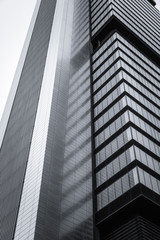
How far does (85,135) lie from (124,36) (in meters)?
33.5

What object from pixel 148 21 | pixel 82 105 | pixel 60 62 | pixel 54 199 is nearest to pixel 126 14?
pixel 148 21

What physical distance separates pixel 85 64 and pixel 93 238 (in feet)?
140

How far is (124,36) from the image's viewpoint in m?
80.1

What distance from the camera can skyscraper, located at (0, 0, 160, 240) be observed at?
42.3m

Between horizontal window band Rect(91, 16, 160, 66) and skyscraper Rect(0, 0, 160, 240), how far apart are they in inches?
10.3

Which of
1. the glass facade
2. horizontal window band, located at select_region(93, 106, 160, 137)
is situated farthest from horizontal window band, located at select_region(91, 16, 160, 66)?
horizontal window band, located at select_region(93, 106, 160, 137)

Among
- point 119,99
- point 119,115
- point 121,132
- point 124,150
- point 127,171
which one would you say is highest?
point 119,99

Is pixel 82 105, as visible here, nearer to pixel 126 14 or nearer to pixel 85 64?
pixel 85 64

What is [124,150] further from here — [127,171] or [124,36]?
[124,36]

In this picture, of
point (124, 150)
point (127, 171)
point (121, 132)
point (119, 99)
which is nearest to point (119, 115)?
point (119, 99)

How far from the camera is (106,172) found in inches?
1925

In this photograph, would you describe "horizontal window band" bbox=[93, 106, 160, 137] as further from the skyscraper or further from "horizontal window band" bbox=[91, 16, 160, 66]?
"horizontal window band" bbox=[91, 16, 160, 66]

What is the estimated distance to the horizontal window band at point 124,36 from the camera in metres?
79.9

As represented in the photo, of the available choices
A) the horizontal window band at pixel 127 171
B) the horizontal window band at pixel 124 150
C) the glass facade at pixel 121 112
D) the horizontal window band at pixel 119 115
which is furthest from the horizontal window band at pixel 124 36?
the horizontal window band at pixel 127 171
